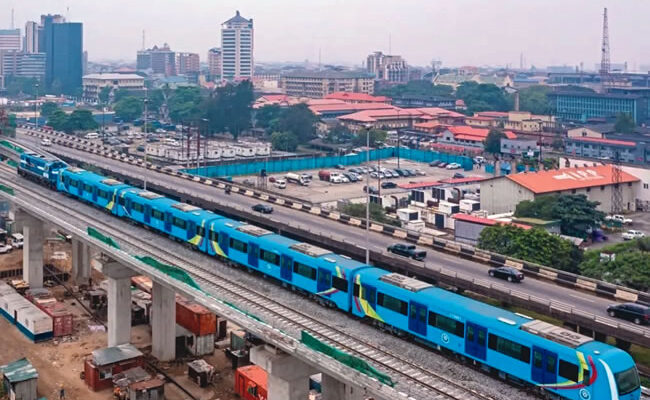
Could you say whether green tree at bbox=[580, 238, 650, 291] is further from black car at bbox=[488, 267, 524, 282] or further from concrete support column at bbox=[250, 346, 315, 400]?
concrete support column at bbox=[250, 346, 315, 400]

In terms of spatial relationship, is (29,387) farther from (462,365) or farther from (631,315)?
(631,315)

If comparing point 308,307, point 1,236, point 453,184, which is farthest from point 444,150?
point 308,307

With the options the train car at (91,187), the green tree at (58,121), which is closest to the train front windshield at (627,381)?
the train car at (91,187)

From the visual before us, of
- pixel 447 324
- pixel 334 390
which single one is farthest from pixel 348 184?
pixel 447 324

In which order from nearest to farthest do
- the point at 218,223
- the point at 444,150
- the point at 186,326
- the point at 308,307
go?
1. the point at 308,307
2. the point at 218,223
3. the point at 186,326
4. the point at 444,150

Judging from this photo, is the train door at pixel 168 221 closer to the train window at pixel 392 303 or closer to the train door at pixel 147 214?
the train door at pixel 147 214

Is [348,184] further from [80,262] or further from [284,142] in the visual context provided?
[80,262]
